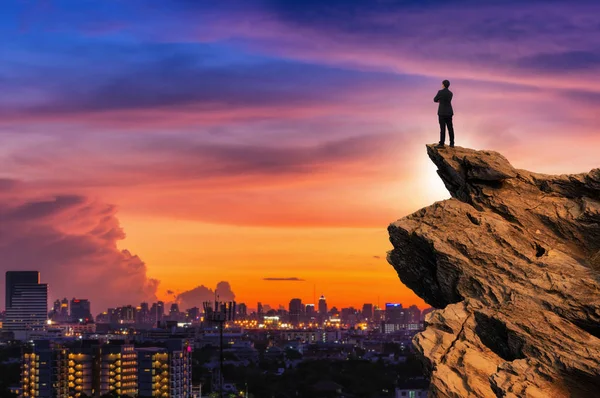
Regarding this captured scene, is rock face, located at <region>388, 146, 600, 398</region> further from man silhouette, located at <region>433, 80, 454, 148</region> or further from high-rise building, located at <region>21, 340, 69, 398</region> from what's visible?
high-rise building, located at <region>21, 340, 69, 398</region>

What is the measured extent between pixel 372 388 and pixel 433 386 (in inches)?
6328

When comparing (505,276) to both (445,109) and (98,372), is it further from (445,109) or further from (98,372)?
(98,372)

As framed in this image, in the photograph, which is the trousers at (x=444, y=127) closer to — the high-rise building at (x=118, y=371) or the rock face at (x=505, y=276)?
the rock face at (x=505, y=276)

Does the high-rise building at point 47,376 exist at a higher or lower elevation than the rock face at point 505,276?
lower

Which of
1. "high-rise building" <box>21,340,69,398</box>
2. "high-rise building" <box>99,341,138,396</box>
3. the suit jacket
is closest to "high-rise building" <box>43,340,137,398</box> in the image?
"high-rise building" <box>99,341,138,396</box>

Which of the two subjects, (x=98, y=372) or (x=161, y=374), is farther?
(x=98, y=372)

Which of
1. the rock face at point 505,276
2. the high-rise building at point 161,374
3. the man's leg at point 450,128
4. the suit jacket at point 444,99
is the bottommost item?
the high-rise building at point 161,374

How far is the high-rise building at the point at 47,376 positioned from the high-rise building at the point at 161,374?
14.0 meters

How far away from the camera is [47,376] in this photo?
178125 mm

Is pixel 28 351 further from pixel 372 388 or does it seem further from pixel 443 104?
pixel 443 104

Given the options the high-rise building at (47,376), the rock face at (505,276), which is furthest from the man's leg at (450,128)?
the high-rise building at (47,376)

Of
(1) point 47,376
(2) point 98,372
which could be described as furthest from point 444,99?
(1) point 47,376

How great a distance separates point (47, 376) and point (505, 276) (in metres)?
167

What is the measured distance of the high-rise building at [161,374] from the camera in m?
172
